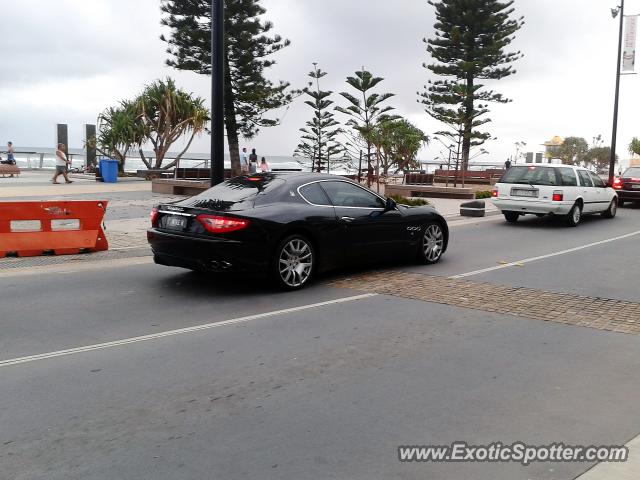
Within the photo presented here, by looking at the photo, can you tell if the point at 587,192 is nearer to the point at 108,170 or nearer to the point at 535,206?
the point at 535,206

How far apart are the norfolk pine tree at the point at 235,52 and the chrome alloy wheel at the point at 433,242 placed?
20.7 metres

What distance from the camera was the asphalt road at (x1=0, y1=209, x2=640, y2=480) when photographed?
3.61 meters

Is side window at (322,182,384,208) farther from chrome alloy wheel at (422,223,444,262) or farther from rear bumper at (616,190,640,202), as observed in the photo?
rear bumper at (616,190,640,202)

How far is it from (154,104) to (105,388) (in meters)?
29.4

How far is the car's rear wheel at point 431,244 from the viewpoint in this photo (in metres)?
9.95

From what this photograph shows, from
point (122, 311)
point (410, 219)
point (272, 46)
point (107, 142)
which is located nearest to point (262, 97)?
point (272, 46)

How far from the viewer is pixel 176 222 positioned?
7.90 meters

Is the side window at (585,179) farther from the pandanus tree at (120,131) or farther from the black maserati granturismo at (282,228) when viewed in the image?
the pandanus tree at (120,131)

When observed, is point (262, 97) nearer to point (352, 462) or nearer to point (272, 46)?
point (272, 46)

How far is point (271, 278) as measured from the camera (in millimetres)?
7797

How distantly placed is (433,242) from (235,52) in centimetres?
2325

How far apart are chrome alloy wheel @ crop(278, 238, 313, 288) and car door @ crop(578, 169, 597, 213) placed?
10.8 meters

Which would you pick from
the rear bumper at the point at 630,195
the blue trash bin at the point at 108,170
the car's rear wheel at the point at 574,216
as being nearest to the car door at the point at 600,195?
the car's rear wheel at the point at 574,216

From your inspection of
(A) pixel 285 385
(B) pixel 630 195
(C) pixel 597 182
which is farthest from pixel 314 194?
(B) pixel 630 195
